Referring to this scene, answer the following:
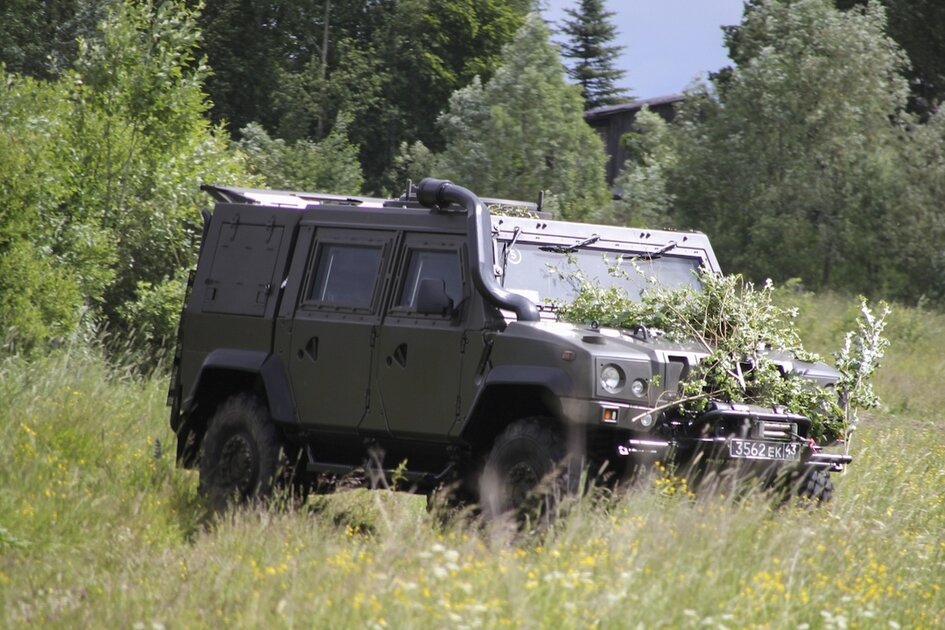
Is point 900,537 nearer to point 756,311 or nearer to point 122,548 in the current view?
point 756,311

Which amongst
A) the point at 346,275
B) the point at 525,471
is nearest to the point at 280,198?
the point at 346,275

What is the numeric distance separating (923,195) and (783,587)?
29.8m

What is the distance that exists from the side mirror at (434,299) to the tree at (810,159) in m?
27.9

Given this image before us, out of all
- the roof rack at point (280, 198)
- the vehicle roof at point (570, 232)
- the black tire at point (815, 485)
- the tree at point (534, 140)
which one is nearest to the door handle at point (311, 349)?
the vehicle roof at point (570, 232)

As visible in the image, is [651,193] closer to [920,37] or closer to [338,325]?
[920,37]

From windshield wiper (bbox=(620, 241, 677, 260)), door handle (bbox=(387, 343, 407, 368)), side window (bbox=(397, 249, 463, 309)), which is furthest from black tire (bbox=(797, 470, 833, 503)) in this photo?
door handle (bbox=(387, 343, 407, 368))

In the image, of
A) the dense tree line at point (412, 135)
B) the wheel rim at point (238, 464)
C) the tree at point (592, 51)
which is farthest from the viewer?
the tree at point (592, 51)

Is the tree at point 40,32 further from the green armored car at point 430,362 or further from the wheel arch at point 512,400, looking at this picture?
the wheel arch at point 512,400

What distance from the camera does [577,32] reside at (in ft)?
269

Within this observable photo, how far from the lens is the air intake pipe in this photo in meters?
8.38

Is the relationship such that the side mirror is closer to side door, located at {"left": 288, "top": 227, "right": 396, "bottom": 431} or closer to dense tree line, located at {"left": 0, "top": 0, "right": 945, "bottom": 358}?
side door, located at {"left": 288, "top": 227, "right": 396, "bottom": 431}

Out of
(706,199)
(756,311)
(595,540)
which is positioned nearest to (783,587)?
(595,540)

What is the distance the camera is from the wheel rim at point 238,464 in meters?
9.86

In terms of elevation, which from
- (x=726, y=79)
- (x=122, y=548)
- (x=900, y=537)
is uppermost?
(x=726, y=79)
